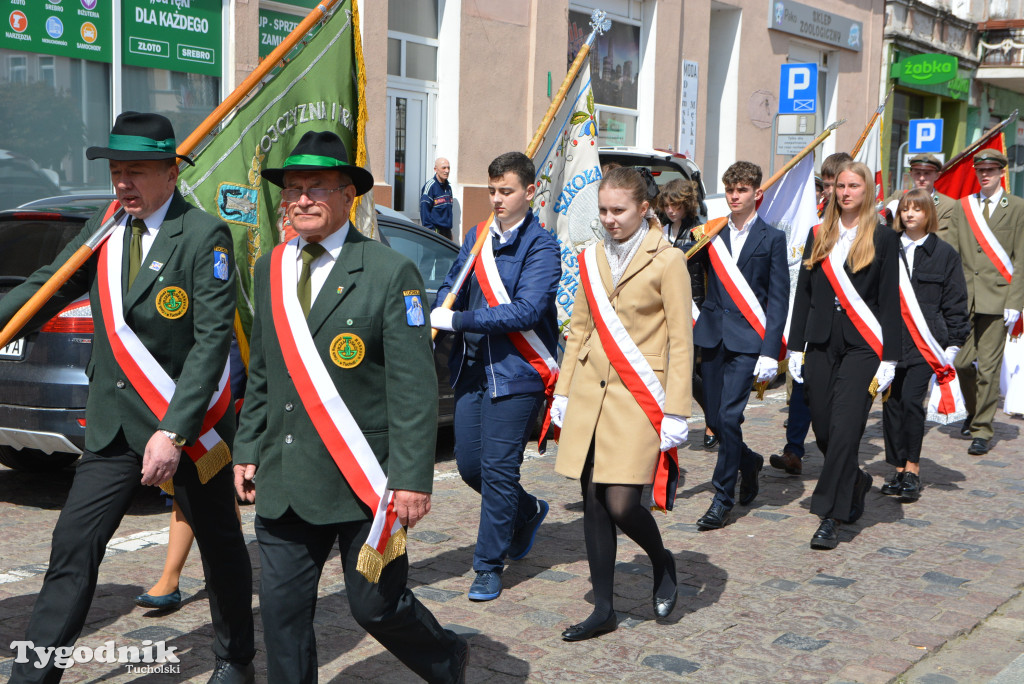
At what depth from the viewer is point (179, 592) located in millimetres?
4980

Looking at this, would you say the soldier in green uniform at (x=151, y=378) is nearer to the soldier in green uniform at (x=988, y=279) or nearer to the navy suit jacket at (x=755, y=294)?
the navy suit jacket at (x=755, y=294)

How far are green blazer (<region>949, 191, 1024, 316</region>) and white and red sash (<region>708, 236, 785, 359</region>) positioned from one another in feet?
11.4

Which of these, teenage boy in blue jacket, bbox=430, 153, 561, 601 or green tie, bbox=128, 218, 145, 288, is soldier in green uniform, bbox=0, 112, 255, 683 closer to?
green tie, bbox=128, 218, 145, 288

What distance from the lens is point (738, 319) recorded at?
22.5 ft

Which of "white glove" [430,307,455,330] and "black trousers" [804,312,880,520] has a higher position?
"white glove" [430,307,455,330]

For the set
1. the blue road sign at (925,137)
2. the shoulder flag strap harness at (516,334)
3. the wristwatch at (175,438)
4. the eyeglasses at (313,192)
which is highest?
the blue road sign at (925,137)

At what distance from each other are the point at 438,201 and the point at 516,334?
37.2ft

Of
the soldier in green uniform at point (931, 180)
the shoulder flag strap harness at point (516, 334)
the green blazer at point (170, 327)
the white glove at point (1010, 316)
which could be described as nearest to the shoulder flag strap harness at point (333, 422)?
the green blazer at point (170, 327)

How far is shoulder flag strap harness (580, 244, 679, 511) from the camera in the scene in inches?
189

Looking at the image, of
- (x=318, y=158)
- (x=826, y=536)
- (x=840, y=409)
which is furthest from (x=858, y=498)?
(x=318, y=158)

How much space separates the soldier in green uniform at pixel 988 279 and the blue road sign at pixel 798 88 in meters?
7.07

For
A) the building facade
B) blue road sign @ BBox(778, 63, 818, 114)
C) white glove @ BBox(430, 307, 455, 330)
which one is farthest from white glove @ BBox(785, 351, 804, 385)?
blue road sign @ BBox(778, 63, 818, 114)

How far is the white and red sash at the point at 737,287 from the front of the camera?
683 cm

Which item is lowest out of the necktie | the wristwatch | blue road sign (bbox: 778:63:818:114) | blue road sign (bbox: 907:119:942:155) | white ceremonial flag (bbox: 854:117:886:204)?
the wristwatch
